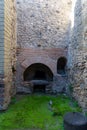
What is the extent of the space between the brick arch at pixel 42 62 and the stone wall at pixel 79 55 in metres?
0.85

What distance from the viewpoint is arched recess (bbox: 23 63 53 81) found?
355 inches

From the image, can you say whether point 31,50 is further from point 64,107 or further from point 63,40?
point 64,107

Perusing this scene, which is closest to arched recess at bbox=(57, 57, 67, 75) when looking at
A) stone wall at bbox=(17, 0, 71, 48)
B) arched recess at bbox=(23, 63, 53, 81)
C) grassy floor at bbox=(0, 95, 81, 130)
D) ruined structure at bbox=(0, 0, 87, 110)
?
ruined structure at bbox=(0, 0, 87, 110)

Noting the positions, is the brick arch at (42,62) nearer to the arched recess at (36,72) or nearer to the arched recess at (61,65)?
the arched recess at (36,72)

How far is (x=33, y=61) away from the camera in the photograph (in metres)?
8.66

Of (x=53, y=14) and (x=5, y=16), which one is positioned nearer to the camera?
(x=5, y=16)

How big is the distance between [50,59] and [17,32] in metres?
1.63

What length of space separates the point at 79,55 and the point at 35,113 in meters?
2.21

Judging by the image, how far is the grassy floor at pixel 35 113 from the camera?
5.26 metres

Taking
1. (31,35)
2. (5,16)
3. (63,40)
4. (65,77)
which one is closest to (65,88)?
(65,77)

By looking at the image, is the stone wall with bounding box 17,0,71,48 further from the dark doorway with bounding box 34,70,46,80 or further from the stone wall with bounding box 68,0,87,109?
the dark doorway with bounding box 34,70,46,80

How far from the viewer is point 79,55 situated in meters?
6.91

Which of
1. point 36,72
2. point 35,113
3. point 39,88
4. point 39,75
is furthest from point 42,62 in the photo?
point 35,113

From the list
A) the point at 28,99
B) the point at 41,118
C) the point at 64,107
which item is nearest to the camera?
the point at 41,118
